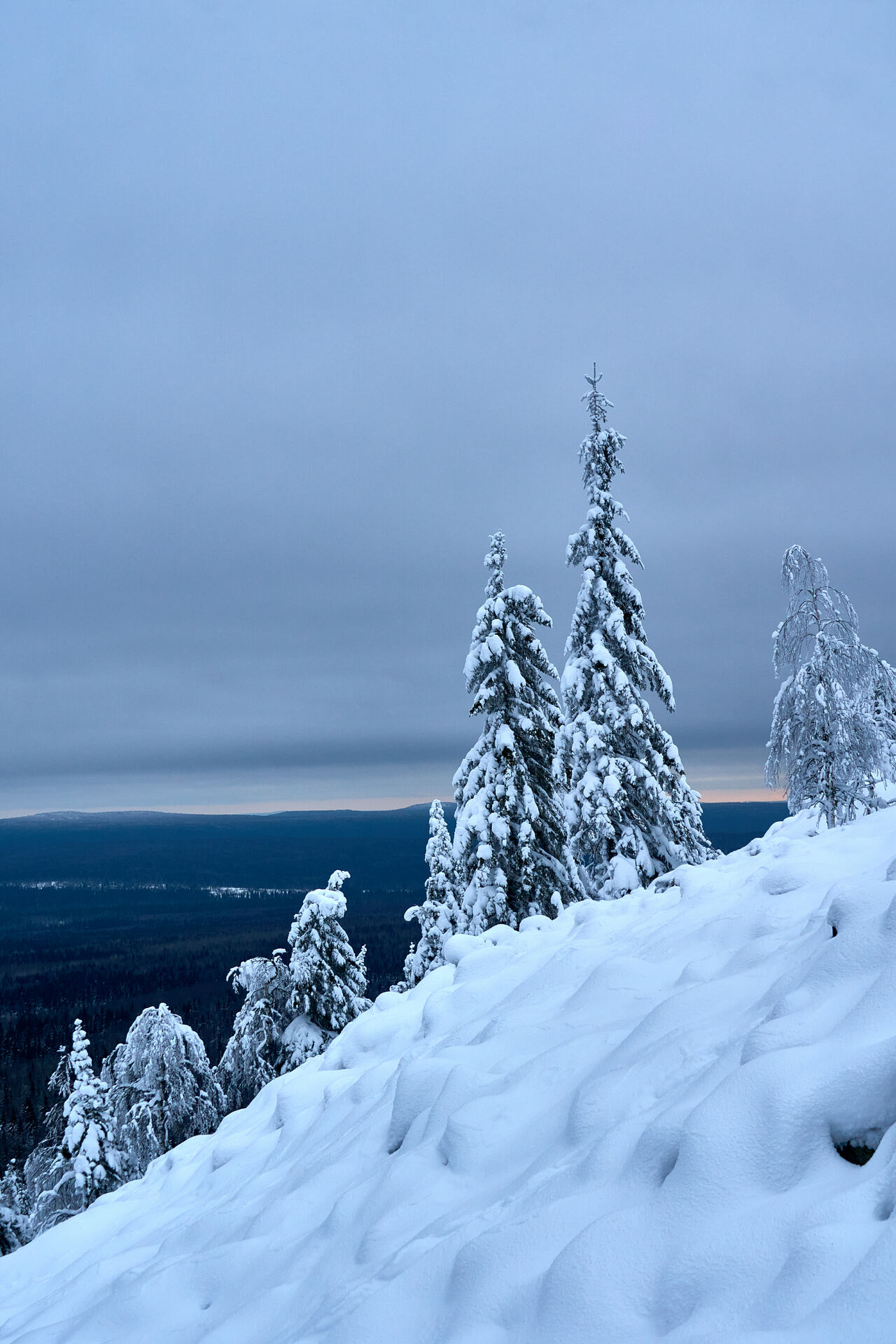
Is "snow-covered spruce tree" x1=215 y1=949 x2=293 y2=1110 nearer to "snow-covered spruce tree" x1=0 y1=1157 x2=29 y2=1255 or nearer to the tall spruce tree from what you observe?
the tall spruce tree

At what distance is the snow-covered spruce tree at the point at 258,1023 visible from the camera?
2194 centimetres

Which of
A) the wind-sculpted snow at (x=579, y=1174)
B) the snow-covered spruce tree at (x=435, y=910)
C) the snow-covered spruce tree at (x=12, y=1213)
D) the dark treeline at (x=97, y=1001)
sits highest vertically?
the wind-sculpted snow at (x=579, y=1174)

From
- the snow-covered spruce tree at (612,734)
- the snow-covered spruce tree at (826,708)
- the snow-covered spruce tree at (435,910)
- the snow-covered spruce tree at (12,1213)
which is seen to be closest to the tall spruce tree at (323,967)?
the snow-covered spruce tree at (435,910)

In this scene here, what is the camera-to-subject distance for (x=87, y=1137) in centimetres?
2050

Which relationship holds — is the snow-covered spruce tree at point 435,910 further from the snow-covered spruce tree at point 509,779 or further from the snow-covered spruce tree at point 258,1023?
the snow-covered spruce tree at point 258,1023

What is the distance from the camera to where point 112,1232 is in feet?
18.2

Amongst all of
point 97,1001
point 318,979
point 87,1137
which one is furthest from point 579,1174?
point 97,1001

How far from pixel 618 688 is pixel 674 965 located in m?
12.6

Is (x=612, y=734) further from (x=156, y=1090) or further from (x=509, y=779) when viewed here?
(x=156, y=1090)

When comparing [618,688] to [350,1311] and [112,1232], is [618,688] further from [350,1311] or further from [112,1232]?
[350,1311]

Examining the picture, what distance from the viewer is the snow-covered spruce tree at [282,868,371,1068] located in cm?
2125

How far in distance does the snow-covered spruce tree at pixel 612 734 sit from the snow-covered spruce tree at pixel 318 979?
8117 mm

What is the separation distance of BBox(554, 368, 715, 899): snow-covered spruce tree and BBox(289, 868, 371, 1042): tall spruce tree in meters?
8.29

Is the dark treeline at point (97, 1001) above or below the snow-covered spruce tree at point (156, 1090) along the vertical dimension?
below
